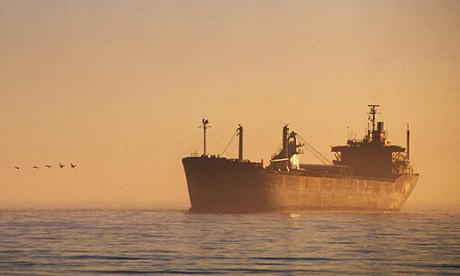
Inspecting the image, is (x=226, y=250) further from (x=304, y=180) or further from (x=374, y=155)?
(x=374, y=155)

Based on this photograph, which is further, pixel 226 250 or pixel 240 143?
pixel 240 143

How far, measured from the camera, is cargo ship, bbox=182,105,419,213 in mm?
106375

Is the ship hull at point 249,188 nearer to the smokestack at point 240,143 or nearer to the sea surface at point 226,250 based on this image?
the smokestack at point 240,143

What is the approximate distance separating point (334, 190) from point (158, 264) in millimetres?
74219

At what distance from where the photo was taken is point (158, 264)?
47.4 metres

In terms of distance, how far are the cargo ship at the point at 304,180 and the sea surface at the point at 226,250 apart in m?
22.5

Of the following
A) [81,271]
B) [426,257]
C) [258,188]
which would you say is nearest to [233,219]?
[258,188]

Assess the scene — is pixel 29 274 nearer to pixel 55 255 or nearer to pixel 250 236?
pixel 55 255

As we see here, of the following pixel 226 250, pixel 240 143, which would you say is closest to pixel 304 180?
pixel 240 143

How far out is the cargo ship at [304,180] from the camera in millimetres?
106375

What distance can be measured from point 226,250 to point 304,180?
5917cm

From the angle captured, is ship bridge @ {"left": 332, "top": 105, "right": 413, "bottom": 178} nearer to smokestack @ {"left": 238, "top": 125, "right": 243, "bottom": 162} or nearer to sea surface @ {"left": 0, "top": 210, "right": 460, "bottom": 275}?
smokestack @ {"left": 238, "top": 125, "right": 243, "bottom": 162}

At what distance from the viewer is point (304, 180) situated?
11419cm

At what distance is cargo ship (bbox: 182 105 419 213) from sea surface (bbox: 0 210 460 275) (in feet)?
73.8
